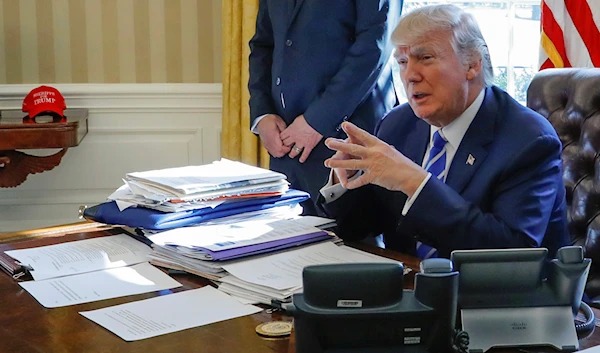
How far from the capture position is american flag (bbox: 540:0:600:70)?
A: 2691 millimetres

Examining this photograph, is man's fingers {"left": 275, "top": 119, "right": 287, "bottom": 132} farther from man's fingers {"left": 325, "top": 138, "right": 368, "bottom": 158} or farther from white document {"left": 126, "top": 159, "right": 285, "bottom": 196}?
man's fingers {"left": 325, "top": 138, "right": 368, "bottom": 158}

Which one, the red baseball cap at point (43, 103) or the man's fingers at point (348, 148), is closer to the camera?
the man's fingers at point (348, 148)

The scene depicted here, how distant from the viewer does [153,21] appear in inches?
138

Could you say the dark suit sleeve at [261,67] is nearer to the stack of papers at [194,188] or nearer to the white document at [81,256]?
the stack of papers at [194,188]

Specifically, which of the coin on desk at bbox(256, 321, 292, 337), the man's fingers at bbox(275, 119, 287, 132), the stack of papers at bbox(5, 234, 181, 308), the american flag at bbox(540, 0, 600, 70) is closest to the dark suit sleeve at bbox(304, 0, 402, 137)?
the man's fingers at bbox(275, 119, 287, 132)

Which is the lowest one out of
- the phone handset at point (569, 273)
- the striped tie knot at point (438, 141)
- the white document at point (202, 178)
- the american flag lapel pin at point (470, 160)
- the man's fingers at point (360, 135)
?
the white document at point (202, 178)

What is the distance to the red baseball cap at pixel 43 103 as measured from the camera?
9.87ft

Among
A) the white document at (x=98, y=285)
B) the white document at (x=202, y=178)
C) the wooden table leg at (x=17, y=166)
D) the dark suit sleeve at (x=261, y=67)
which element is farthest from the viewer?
the wooden table leg at (x=17, y=166)

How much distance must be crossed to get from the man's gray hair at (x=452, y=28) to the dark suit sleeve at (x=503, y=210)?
0.86ft

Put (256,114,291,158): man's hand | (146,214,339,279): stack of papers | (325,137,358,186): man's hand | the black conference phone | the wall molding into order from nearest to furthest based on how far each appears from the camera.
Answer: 1. the black conference phone
2. (146,214,339,279): stack of papers
3. (325,137,358,186): man's hand
4. (256,114,291,158): man's hand
5. the wall molding

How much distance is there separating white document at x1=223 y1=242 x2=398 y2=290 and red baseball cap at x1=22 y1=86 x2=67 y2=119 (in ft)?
5.68

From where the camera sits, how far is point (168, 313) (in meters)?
1.30

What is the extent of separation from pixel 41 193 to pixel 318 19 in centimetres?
167

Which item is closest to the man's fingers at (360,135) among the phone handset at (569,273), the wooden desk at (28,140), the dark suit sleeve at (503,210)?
the dark suit sleeve at (503,210)
